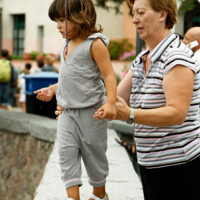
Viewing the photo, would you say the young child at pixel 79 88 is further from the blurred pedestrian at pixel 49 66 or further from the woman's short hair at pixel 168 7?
the blurred pedestrian at pixel 49 66

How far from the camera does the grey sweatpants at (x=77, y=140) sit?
2.46 metres

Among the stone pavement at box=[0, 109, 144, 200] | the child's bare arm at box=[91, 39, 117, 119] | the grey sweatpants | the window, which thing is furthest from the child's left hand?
the window

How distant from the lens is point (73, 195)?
8.04ft

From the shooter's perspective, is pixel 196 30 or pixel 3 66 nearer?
pixel 196 30

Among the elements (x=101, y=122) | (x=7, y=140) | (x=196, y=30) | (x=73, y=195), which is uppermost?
(x=196, y=30)

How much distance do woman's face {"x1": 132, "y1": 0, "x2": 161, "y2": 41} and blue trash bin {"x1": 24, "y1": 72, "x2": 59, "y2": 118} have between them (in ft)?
16.4

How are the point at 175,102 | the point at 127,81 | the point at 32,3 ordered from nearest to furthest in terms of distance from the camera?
1. the point at 175,102
2. the point at 127,81
3. the point at 32,3

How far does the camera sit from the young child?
93.5 inches

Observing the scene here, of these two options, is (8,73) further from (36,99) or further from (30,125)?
(30,125)

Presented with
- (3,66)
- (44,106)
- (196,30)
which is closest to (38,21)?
(3,66)

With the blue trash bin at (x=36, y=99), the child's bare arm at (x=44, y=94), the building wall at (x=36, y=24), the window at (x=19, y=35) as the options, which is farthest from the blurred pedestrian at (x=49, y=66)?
the window at (x=19, y=35)

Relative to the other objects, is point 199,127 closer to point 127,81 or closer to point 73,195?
point 127,81

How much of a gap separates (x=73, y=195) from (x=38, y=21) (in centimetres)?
1742

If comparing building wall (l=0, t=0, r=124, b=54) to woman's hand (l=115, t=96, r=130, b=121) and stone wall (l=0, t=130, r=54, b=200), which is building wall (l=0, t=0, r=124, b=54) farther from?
woman's hand (l=115, t=96, r=130, b=121)
